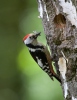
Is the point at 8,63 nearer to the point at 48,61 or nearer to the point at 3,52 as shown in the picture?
the point at 3,52

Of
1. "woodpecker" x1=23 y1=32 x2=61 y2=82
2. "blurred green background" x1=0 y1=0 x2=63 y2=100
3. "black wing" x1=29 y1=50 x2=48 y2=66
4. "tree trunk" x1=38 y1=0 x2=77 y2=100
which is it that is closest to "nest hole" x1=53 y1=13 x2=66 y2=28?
"tree trunk" x1=38 y1=0 x2=77 y2=100

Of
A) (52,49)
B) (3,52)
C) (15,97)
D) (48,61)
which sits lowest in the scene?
(15,97)

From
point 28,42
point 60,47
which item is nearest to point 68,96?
point 60,47

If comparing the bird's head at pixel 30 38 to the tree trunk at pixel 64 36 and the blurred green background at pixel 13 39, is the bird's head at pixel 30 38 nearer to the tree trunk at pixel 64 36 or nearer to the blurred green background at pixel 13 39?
the tree trunk at pixel 64 36

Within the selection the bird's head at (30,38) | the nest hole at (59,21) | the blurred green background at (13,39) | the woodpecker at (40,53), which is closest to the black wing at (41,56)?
the woodpecker at (40,53)

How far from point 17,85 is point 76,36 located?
157 inches

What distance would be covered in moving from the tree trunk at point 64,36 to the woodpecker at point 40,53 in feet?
1.46

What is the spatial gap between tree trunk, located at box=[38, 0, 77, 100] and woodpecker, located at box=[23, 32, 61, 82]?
0.45m

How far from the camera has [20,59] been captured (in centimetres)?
537

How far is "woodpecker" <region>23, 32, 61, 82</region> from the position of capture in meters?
3.75

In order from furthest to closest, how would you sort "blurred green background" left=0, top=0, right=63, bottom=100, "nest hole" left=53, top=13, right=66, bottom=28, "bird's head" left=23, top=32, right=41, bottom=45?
"blurred green background" left=0, top=0, right=63, bottom=100
"bird's head" left=23, top=32, right=41, bottom=45
"nest hole" left=53, top=13, right=66, bottom=28

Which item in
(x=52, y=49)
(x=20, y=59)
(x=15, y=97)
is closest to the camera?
(x=52, y=49)

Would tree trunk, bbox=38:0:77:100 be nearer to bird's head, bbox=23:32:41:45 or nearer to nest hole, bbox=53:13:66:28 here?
nest hole, bbox=53:13:66:28

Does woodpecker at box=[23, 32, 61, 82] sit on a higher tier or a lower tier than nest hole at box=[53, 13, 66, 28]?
lower
